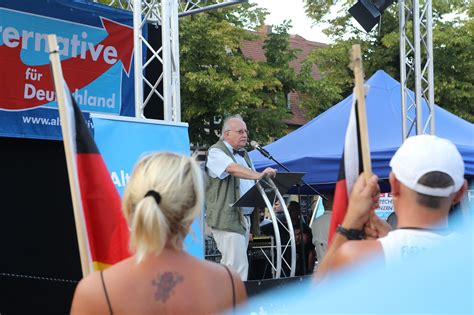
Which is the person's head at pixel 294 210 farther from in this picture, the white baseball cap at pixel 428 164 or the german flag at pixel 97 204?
the white baseball cap at pixel 428 164

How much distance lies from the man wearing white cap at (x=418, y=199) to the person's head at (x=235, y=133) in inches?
175

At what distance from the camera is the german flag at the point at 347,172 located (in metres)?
2.32

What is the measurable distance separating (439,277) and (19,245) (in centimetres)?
538

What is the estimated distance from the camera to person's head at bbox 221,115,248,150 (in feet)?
21.1

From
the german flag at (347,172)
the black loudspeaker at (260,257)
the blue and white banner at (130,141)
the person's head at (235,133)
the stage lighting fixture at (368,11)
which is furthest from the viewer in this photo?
the black loudspeaker at (260,257)

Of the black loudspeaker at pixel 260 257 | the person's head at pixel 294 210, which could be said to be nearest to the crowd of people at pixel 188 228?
the black loudspeaker at pixel 260 257

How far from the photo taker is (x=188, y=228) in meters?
2.09

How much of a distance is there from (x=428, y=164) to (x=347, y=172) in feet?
1.50

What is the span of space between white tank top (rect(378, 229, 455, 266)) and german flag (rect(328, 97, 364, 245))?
0.37 metres

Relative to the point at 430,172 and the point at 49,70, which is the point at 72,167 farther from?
the point at 49,70

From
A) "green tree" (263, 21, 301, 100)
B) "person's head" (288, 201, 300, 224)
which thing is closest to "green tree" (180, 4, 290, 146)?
"green tree" (263, 21, 301, 100)

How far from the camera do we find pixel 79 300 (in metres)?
1.98

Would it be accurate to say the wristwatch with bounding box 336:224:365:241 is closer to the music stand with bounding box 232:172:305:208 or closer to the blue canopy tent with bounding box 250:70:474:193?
the music stand with bounding box 232:172:305:208

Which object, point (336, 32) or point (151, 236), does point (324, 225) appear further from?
point (336, 32)
